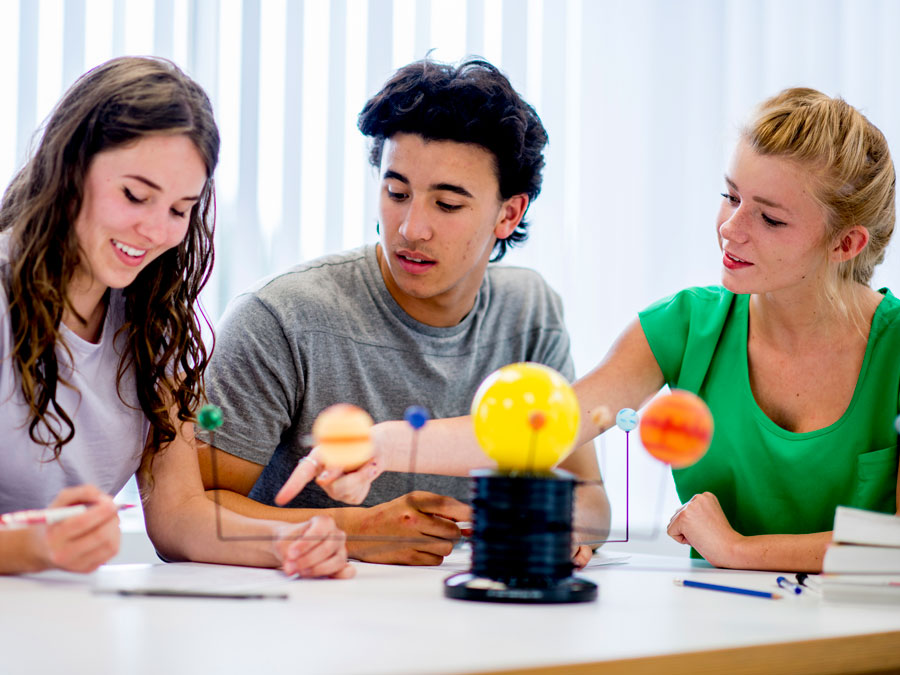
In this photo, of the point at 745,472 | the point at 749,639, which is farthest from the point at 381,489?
the point at 749,639

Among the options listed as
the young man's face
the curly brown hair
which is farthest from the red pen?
the young man's face

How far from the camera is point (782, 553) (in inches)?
51.6

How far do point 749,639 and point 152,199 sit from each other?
816 mm

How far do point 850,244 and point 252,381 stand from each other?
1006 mm

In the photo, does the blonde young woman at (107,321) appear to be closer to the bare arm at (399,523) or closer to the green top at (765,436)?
the bare arm at (399,523)

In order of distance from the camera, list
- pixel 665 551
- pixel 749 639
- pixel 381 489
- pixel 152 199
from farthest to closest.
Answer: pixel 665 551 → pixel 381 489 → pixel 152 199 → pixel 749 639

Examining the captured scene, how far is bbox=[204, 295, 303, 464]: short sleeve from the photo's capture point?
1547mm

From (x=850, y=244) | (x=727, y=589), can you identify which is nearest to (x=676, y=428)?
(x=727, y=589)

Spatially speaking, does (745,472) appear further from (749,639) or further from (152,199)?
(152,199)

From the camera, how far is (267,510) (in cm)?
142

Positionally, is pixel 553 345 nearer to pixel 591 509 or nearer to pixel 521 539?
pixel 591 509

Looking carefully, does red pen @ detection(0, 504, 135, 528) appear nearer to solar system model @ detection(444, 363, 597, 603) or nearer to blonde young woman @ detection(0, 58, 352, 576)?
blonde young woman @ detection(0, 58, 352, 576)

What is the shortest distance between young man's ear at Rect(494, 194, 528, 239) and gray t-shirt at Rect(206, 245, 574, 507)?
14 cm

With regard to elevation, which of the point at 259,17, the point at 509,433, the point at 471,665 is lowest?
the point at 471,665
